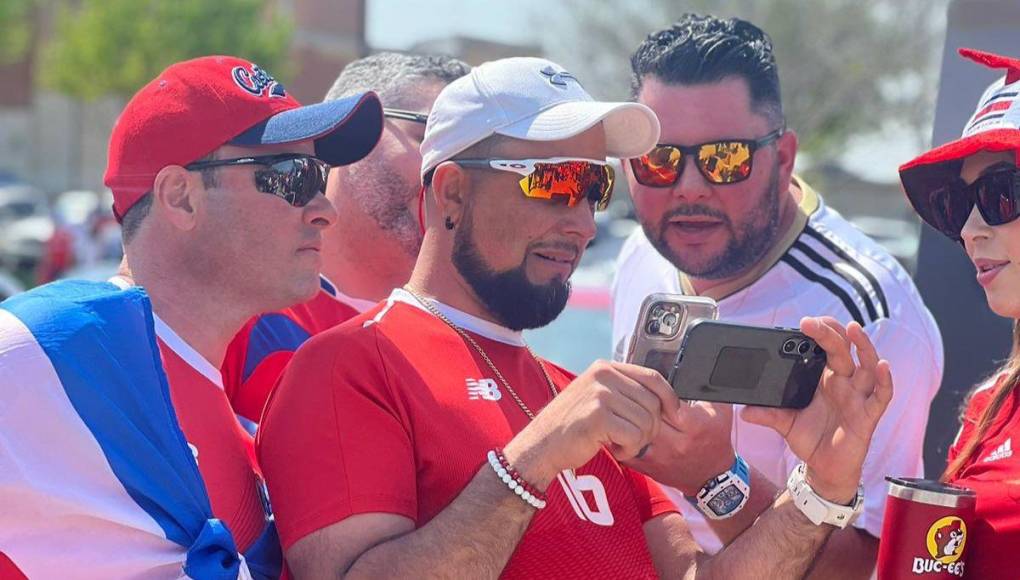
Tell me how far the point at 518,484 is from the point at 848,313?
1.57m

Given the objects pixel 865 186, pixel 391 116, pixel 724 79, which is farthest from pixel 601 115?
pixel 865 186

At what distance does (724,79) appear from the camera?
12.5ft

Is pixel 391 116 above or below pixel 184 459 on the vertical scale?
above

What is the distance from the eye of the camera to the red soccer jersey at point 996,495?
2.54 meters

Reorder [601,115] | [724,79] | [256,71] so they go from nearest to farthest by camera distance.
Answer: [601,115], [256,71], [724,79]

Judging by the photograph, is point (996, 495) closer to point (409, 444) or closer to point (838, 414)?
point (838, 414)

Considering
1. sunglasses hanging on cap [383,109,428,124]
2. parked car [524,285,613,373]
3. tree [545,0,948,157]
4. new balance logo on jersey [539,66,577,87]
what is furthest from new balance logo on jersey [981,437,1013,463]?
tree [545,0,948,157]

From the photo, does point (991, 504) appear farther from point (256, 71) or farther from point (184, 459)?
point (256, 71)

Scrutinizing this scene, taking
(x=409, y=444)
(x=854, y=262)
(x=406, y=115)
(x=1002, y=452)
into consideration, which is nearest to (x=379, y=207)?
(x=406, y=115)

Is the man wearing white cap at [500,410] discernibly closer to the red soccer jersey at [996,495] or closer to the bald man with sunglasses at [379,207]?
the red soccer jersey at [996,495]

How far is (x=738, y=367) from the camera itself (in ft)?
8.16

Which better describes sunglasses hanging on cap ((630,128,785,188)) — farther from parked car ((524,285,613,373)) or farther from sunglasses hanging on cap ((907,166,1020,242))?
parked car ((524,285,613,373))

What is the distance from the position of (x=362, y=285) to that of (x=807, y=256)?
1.46 meters

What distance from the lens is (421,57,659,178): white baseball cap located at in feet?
9.34
